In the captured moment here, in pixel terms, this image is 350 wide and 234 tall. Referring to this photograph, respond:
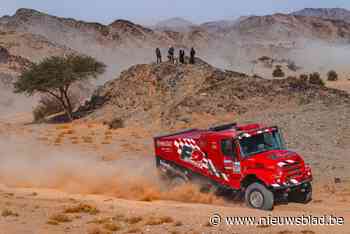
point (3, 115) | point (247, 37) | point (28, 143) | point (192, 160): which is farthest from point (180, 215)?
point (247, 37)

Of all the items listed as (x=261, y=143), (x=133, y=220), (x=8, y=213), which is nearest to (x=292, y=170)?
(x=261, y=143)

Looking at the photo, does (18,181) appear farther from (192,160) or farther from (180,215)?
(180,215)

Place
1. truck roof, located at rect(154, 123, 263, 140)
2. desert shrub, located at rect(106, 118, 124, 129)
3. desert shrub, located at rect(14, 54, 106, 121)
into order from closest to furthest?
1. truck roof, located at rect(154, 123, 263, 140)
2. desert shrub, located at rect(106, 118, 124, 129)
3. desert shrub, located at rect(14, 54, 106, 121)

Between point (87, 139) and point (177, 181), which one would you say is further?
point (87, 139)

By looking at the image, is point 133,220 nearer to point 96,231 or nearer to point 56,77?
point 96,231

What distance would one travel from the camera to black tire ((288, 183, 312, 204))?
1559cm

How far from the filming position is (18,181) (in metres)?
20.8

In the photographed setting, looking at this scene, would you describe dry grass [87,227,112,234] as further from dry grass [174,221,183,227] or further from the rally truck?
the rally truck

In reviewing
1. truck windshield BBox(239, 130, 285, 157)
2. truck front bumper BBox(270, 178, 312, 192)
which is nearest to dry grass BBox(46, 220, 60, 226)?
truck windshield BBox(239, 130, 285, 157)

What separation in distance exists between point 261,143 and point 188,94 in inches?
902

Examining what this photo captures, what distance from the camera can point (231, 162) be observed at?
1539cm

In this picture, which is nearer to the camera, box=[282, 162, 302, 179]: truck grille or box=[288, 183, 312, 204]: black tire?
box=[282, 162, 302, 179]: truck grille

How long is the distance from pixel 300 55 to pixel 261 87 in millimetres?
83633

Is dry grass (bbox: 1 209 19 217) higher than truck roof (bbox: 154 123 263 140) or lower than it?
lower
